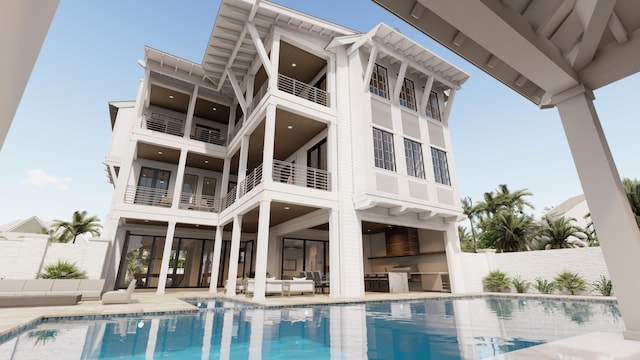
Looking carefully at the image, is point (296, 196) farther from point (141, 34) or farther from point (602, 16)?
point (141, 34)

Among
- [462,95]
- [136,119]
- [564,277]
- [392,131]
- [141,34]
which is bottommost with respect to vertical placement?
[564,277]

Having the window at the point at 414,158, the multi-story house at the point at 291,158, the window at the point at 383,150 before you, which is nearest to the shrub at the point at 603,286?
the multi-story house at the point at 291,158

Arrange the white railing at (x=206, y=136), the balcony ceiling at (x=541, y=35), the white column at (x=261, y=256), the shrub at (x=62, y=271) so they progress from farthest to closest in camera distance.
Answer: the white railing at (x=206, y=136) < the shrub at (x=62, y=271) < the white column at (x=261, y=256) < the balcony ceiling at (x=541, y=35)

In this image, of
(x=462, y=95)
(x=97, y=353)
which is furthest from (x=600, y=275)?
(x=97, y=353)

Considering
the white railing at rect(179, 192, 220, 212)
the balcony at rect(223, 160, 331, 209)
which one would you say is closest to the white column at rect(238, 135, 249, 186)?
the balcony at rect(223, 160, 331, 209)

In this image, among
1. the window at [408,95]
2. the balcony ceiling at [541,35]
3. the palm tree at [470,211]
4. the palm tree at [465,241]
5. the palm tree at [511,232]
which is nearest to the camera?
the balcony ceiling at [541,35]

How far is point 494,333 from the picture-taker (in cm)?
470

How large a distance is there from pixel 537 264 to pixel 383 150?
28.2 feet

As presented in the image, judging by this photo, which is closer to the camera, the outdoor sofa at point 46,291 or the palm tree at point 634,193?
the outdoor sofa at point 46,291

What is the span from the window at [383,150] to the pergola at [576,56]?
7501 mm

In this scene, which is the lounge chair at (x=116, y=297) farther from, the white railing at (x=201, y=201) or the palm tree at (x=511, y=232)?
the palm tree at (x=511, y=232)

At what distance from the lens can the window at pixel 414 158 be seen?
12.2 m

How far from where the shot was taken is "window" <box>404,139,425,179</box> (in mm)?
12206

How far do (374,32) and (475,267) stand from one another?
37.5ft
